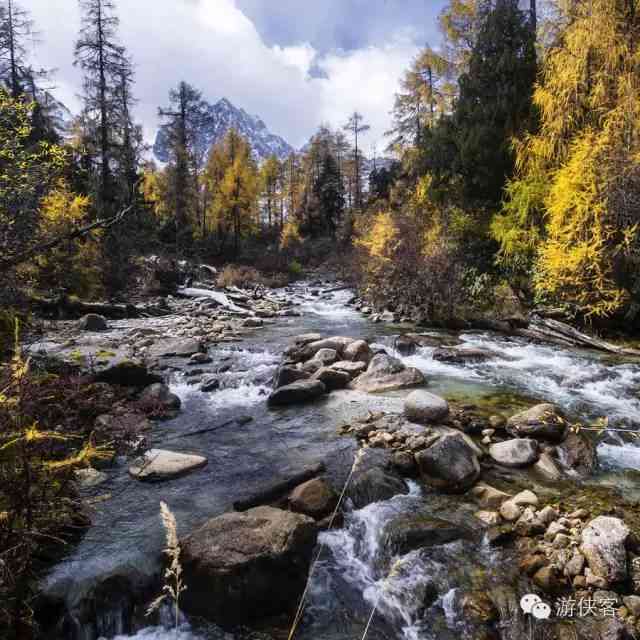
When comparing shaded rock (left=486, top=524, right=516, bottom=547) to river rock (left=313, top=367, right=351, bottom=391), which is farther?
river rock (left=313, top=367, right=351, bottom=391)

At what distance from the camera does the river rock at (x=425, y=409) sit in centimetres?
561

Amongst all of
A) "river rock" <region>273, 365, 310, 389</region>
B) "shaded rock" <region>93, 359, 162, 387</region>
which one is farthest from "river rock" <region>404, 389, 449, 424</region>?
"shaded rock" <region>93, 359, 162, 387</region>

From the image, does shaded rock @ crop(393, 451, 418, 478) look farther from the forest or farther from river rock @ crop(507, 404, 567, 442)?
the forest

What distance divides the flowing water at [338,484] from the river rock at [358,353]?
1.27 m

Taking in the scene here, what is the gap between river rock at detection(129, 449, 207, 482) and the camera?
457cm

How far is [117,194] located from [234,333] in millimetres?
12388

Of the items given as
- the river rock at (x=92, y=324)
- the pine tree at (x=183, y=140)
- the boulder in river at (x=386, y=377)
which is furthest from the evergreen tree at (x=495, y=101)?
the pine tree at (x=183, y=140)

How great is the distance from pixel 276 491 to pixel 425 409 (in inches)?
98.0

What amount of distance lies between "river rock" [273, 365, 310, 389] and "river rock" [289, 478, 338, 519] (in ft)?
10.9

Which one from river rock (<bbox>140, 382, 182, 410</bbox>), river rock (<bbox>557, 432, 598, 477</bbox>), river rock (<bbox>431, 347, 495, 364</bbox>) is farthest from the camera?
river rock (<bbox>431, 347, 495, 364</bbox>)

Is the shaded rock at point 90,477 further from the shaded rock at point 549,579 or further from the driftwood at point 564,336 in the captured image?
the driftwood at point 564,336

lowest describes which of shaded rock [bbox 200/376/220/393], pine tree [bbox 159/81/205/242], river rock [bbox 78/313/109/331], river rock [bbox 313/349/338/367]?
shaded rock [bbox 200/376/220/393]

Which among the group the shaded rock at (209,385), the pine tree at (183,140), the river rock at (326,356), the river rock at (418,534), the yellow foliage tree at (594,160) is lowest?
the river rock at (418,534)

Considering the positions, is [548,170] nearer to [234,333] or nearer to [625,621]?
[234,333]
